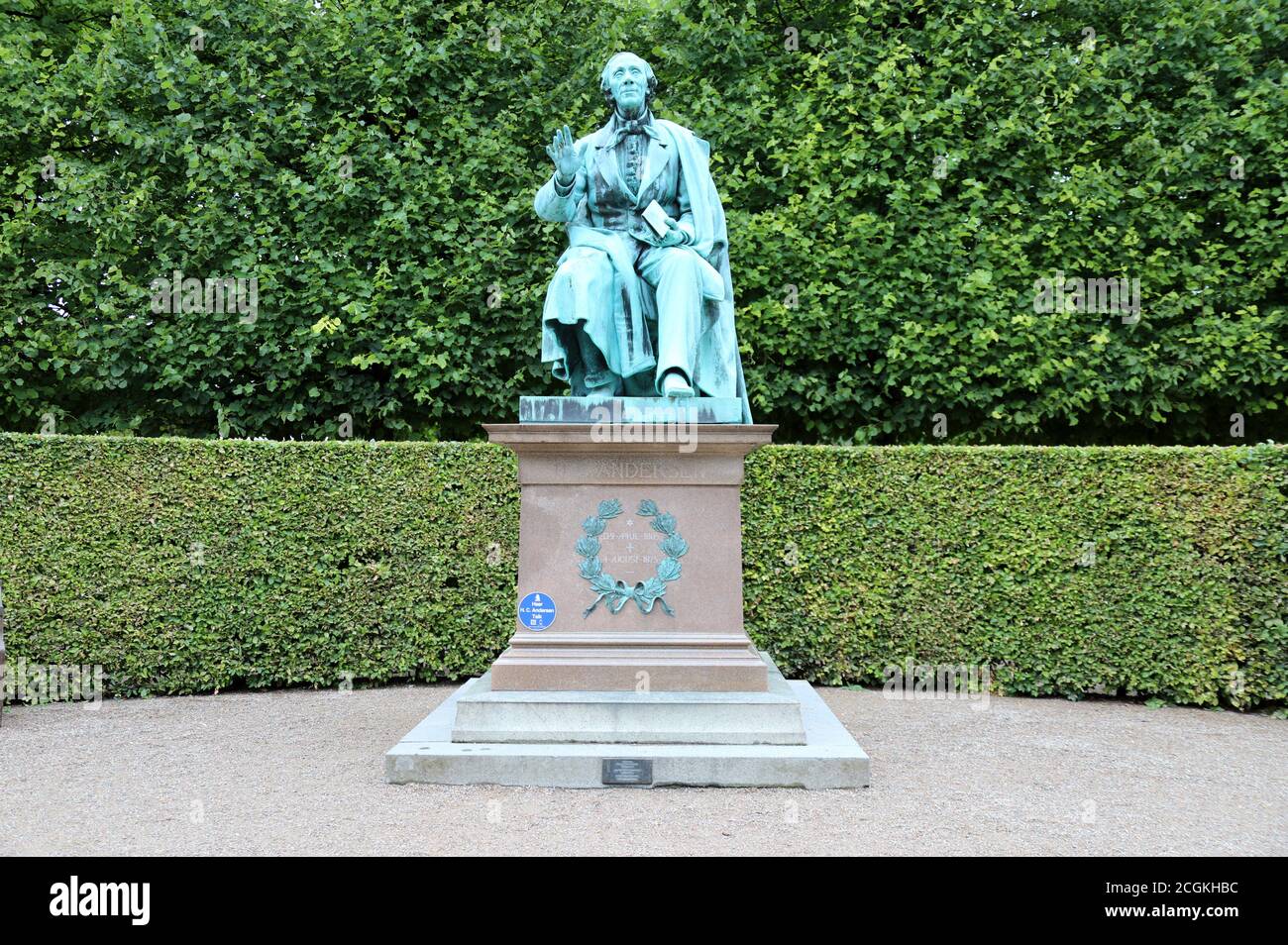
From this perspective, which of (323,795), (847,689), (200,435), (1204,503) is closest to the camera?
(323,795)

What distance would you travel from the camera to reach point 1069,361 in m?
8.02

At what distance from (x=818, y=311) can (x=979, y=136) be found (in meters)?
2.13

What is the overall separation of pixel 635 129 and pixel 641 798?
11.5ft

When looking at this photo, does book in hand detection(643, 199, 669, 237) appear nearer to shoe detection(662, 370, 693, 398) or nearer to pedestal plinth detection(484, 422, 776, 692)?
shoe detection(662, 370, 693, 398)

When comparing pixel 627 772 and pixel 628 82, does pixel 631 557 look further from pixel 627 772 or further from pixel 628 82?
pixel 628 82

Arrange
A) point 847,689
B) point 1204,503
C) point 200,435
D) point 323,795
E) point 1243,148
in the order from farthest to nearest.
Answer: point 200,435
point 1243,148
point 847,689
point 1204,503
point 323,795

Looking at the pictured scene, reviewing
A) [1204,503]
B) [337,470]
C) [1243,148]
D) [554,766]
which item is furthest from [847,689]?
[1243,148]

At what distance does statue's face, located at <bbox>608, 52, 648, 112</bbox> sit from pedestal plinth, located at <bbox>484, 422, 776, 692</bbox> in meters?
1.83

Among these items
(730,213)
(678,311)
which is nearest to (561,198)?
(678,311)

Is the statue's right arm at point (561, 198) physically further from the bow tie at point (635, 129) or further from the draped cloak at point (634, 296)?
the bow tie at point (635, 129)

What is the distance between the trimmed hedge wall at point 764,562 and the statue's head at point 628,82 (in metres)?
3.09

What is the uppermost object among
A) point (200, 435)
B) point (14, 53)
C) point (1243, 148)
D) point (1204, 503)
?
point (14, 53)

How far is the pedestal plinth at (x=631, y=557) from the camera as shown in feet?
16.0

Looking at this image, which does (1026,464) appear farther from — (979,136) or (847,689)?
(979,136)
